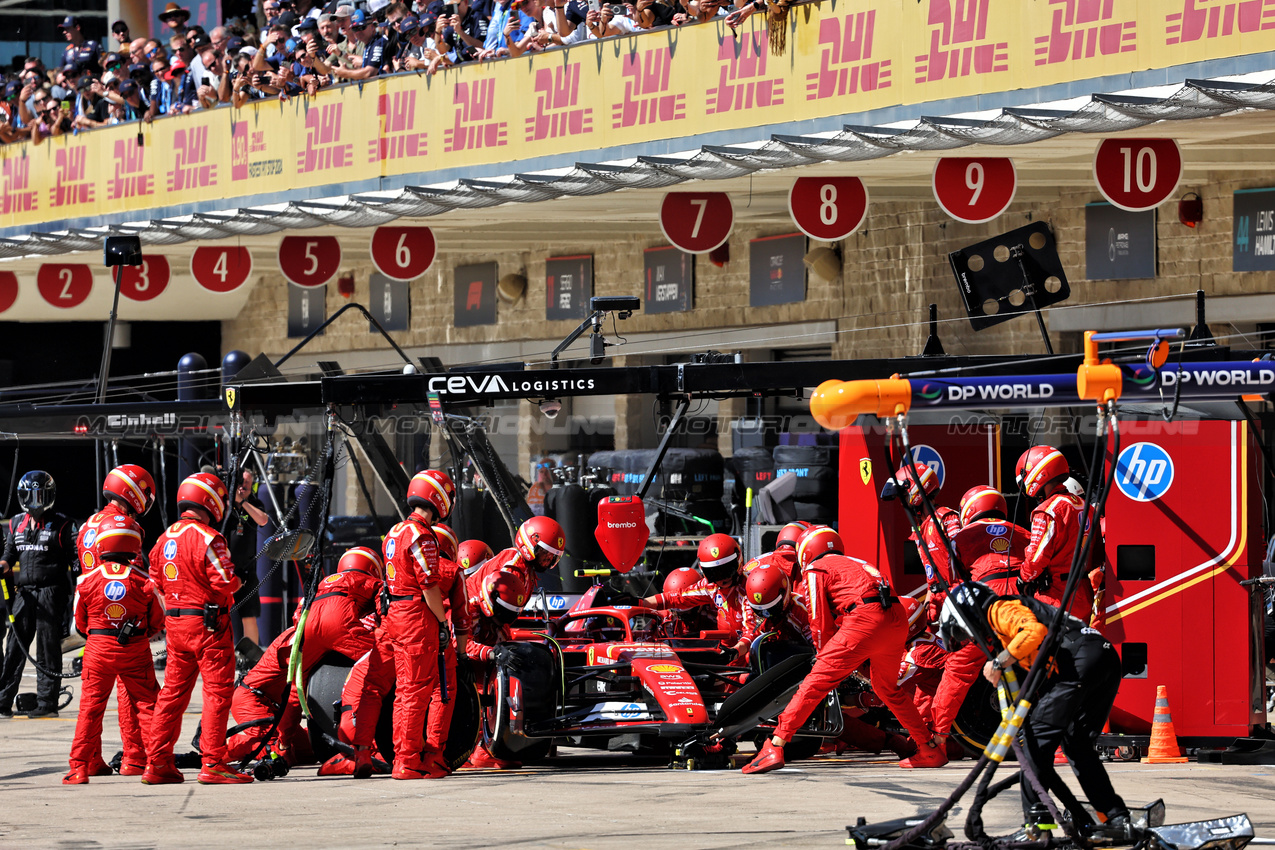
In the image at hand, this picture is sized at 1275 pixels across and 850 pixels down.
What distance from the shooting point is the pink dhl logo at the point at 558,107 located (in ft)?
58.3

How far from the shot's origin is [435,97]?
1914 centimetres

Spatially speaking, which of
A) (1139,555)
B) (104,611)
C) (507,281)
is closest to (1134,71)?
(1139,555)

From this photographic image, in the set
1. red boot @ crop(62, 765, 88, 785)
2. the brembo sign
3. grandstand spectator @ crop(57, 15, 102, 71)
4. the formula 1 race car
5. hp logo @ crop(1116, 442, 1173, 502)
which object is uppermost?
grandstand spectator @ crop(57, 15, 102, 71)

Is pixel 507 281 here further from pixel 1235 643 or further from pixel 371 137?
pixel 1235 643

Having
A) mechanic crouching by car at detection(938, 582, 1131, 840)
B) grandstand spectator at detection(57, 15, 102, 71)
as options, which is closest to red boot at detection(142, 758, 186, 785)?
mechanic crouching by car at detection(938, 582, 1131, 840)

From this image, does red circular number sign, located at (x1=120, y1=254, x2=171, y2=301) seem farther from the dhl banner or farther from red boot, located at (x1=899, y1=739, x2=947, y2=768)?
red boot, located at (x1=899, y1=739, x2=947, y2=768)

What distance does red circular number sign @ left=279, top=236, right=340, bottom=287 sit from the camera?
20844 mm

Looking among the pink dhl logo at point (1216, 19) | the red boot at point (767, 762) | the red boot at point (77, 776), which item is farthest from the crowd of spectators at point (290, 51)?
the red boot at point (77, 776)

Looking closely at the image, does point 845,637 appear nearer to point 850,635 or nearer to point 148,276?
point 850,635

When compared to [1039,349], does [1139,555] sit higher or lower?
lower

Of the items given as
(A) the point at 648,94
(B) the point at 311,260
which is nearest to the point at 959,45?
(A) the point at 648,94

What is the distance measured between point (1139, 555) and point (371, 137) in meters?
11.1

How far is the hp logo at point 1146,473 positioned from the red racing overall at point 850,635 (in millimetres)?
1748

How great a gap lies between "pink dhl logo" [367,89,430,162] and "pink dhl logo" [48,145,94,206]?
5433 mm
